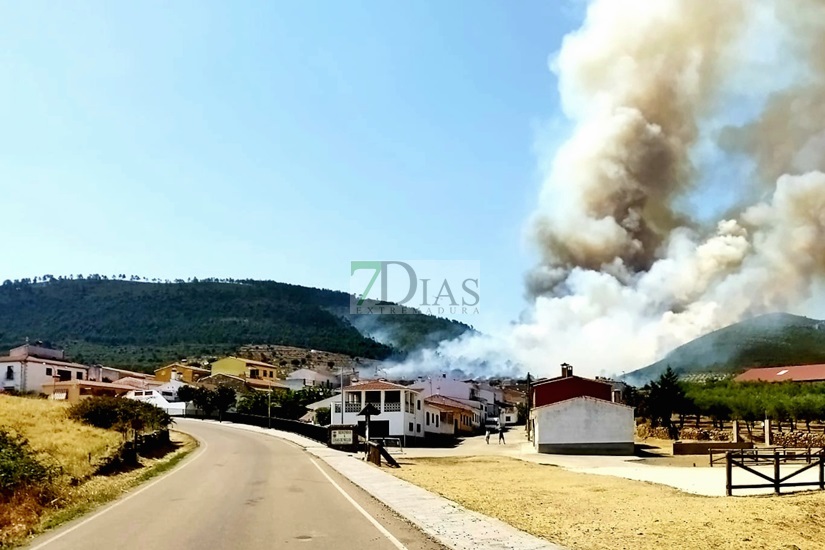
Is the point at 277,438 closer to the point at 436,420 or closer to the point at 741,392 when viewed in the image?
the point at 436,420

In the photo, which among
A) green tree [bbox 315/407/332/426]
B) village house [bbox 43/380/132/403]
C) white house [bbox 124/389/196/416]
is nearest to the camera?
green tree [bbox 315/407/332/426]

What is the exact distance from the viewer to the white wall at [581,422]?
5484 cm

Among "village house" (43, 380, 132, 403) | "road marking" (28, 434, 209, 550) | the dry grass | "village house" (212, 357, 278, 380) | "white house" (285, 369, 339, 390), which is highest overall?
"village house" (212, 357, 278, 380)

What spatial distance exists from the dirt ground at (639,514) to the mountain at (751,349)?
128219mm

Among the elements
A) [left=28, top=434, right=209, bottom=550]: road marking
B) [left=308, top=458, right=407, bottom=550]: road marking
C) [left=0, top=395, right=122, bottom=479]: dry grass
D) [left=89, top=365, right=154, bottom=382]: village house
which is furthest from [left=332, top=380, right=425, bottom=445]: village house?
[left=308, top=458, right=407, bottom=550]: road marking

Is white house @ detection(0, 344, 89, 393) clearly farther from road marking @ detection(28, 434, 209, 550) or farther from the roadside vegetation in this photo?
Result: road marking @ detection(28, 434, 209, 550)

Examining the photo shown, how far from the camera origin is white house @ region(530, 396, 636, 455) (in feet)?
179

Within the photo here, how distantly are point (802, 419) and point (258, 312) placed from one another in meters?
138

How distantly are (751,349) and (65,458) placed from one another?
495 feet

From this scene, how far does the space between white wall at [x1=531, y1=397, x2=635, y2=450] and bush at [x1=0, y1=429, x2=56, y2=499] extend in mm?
39108

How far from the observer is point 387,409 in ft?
227

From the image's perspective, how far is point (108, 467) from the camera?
89.2ft

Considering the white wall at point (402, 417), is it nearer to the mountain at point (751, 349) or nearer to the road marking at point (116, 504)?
the road marking at point (116, 504)

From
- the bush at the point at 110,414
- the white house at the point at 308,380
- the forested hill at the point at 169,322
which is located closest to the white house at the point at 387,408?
the bush at the point at 110,414
